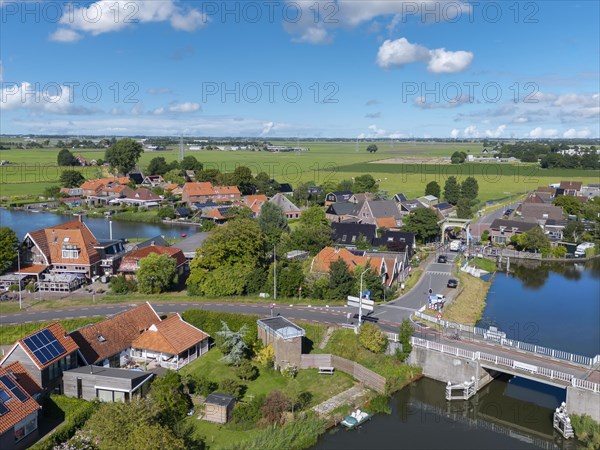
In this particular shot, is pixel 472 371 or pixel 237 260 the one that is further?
pixel 237 260

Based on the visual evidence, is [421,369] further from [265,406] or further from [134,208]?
[134,208]

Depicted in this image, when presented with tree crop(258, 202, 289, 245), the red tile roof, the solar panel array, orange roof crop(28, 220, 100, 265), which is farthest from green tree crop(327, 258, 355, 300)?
orange roof crop(28, 220, 100, 265)

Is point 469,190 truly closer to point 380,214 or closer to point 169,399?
point 380,214

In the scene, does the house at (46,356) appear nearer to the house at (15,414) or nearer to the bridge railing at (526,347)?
the house at (15,414)

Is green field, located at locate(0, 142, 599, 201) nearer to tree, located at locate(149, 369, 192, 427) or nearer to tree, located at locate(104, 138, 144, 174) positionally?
tree, located at locate(104, 138, 144, 174)

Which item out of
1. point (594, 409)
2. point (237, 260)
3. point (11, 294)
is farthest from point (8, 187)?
point (594, 409)

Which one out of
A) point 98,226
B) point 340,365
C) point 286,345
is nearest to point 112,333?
point 286,345

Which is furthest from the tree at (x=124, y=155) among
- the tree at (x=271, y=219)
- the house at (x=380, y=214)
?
the tree at (x=271, y=219)
